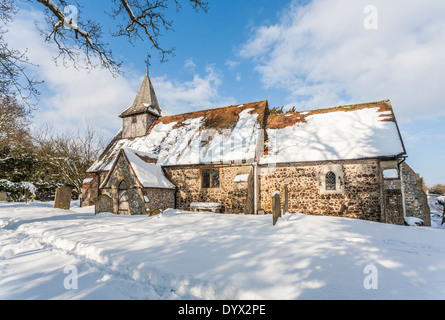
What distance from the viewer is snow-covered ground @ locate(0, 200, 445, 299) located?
3254 mm

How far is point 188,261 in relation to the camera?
425 centimetres

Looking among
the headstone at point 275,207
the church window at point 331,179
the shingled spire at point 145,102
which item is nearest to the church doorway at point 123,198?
the shingled spire at point 145,102

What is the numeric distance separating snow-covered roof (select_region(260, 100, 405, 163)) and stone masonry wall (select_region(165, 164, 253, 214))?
7.10 feet

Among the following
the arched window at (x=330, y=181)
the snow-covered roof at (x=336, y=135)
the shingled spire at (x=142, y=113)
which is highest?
the shingled spire at (x=142, y=113)

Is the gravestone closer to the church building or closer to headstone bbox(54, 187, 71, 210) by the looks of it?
the church building

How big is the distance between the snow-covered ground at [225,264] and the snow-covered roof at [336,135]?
6917 millimetres

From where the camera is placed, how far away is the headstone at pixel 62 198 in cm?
1288

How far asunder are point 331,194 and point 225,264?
10.8 meters

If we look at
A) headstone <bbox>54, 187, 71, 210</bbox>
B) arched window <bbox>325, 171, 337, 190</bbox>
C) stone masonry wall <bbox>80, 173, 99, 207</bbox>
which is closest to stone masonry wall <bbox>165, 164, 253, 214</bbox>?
arched window <bbox>325, 171, 337, 190</bbox>

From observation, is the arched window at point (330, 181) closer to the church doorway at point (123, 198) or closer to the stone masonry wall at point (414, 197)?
the stone masonry wall at point (414, 197)

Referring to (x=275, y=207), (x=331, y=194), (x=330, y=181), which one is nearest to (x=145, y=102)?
(x=330, y=181)
